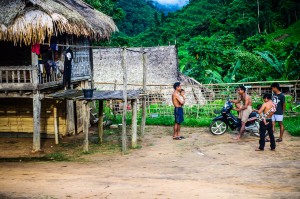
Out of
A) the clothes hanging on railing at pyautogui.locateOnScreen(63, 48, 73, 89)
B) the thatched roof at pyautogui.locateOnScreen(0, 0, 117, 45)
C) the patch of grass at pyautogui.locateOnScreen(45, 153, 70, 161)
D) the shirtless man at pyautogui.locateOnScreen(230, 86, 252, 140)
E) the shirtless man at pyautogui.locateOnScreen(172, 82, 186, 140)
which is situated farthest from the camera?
the clothes hanging on railing at pyautogui.locateOnScreen(63, 48, 73, 89)

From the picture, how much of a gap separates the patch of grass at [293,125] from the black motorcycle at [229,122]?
54.8 inches

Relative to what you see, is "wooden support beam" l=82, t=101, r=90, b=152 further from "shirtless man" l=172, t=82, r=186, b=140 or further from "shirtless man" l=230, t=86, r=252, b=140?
"shirtless man" l=230, t=86, r=252, b=140

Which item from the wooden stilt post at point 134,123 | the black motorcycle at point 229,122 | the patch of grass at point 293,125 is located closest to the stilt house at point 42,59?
the wooden stilt post at point 134,123

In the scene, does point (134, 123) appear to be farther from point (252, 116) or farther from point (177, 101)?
point (252, 116)

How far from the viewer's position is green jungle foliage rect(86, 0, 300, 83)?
19375mm

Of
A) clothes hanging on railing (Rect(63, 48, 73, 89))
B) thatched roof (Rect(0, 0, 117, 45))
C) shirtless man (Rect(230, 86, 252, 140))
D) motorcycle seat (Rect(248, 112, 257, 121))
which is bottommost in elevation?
motorcycle seat (Rect(248, 112, 257, 121))

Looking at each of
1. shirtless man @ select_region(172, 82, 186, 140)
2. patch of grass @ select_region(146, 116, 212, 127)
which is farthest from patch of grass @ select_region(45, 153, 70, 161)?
patch of grass @ select_region(146, 116, 212, 127)

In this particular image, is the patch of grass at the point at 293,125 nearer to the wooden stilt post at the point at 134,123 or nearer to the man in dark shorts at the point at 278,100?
the man in dark shorts at the point at 278,100

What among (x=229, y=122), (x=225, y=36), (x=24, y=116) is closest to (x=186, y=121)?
(x=229, y=122)

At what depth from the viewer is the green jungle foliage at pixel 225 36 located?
63.6ft

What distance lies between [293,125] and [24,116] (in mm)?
10739

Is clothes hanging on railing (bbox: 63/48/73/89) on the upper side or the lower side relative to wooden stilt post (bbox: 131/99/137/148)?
upper

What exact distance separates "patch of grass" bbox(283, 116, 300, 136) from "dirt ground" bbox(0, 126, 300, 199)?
303 millimetres

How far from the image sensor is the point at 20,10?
10055mm
